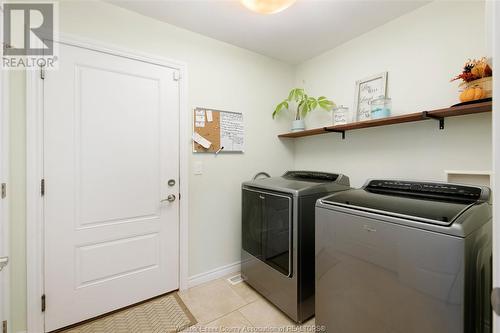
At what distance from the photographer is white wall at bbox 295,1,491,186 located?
1580mm

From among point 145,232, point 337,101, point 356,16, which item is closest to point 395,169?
point 337,101

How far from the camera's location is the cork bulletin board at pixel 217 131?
85.7 inches

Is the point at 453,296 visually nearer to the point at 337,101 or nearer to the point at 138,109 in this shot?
the point at 337,101

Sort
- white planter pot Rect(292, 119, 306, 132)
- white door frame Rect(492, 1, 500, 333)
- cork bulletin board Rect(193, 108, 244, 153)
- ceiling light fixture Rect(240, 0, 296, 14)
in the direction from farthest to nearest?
1. white planter pot Rect(292, 119, 306, 132)
2. cork bulletin board Rect(193, 108, 244, 153)
3. ceiling light fixture Rect(240, 0, 296, 14)
4. white door frame Rect(492, 1, 500, 333)

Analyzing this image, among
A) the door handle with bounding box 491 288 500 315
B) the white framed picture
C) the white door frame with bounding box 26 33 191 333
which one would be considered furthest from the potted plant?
the door handle with bounding box 491 288 500 315

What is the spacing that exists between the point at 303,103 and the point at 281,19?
881 mm

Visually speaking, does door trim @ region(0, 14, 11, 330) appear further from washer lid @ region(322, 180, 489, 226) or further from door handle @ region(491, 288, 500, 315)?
door handle @ region(491, 288, 500, 315)

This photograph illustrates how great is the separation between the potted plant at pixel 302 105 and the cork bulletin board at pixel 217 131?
1.69 ft

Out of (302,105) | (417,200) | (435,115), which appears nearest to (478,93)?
(435,115)

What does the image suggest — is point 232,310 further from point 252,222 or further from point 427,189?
point 427,189

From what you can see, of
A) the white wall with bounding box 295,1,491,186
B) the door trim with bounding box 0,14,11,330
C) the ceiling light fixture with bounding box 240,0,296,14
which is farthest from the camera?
the white wall with bounding box 295,1,491,186

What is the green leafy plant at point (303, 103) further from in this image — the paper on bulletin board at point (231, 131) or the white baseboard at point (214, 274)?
the white baseboard at point (214, 274)

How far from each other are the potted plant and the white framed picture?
27cm

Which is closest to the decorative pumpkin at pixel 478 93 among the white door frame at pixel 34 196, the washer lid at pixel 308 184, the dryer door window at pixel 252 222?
the washer lid at pixel 308 184
